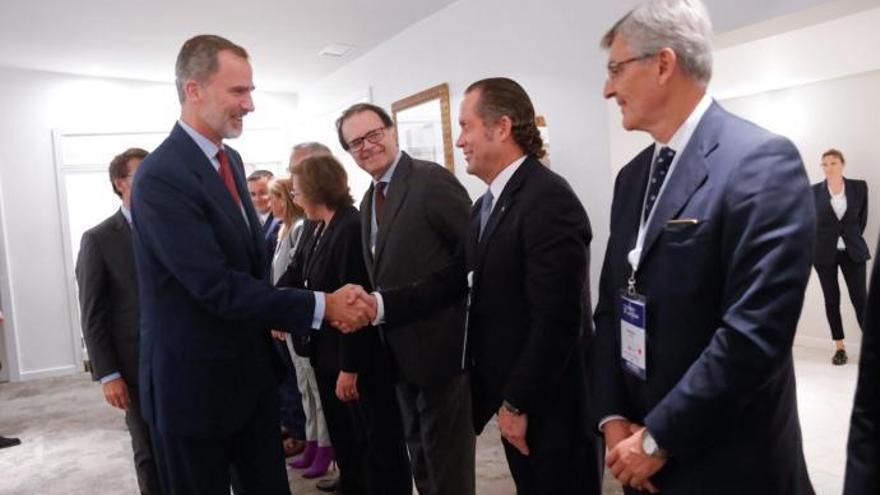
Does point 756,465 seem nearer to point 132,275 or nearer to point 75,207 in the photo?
point 132,275

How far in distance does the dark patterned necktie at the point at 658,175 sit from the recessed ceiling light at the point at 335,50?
5149 mm

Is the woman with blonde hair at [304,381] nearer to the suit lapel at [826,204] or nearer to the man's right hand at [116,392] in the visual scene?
the man's right hand at [116,392]

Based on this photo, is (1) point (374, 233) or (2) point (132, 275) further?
(2) point (132, 275)

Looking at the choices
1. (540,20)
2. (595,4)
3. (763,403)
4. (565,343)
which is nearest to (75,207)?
(540,20)

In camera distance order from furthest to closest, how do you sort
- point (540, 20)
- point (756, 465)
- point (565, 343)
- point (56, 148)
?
point (56, 148)
point (540, 20)
point (565, 343)
point (756, 465)

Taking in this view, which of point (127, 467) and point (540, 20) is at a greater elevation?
point (540, 20)

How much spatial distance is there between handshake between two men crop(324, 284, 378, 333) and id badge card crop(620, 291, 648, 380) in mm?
932

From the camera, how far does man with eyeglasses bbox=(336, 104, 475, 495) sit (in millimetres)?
2020

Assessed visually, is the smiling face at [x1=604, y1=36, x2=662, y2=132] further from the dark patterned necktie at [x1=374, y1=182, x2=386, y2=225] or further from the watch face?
the dark patterned necktie at [x1=374, y1=182, x2=386, y2=225]

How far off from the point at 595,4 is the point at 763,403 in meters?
2.90

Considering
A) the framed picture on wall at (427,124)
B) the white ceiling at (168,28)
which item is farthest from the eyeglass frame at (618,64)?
the white ceiling at (168,28)

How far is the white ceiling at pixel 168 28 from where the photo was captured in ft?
14.8

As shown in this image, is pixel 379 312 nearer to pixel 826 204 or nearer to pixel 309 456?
pixel 309 456

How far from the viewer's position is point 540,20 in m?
3.82
